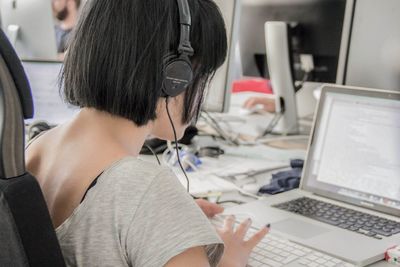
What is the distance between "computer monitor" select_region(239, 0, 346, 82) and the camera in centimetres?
160

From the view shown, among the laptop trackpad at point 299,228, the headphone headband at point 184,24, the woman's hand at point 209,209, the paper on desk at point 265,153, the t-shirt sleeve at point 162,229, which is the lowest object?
the paper on desk at point 265,153

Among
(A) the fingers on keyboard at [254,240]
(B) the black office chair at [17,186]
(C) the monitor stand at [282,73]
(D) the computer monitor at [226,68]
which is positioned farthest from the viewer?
(C) the monitor stand at [282,73]

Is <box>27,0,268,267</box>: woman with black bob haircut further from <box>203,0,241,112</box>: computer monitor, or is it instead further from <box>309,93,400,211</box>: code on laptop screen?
<box>203,0,241,112</box>: computer monitor

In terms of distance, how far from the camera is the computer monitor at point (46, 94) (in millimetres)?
1592

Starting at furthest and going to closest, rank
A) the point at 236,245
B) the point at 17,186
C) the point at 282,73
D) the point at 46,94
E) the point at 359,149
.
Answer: the point at 282,73 < the point at 46,94 < the point at 359,149 < the point at 236,245 < the point at 17,186

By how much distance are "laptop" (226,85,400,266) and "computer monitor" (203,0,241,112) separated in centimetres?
44

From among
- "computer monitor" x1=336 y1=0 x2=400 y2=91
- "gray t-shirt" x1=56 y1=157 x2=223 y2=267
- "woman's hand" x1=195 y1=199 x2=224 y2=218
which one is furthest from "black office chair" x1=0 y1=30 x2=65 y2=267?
"computer monitor" x1=336 y1=0 x2=400 y2=91

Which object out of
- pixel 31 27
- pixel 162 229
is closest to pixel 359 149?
pixel 162 229

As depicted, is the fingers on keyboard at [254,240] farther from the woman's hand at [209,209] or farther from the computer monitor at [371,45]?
the computer monitor at [371,45]

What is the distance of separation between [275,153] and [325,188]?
50 centimetres

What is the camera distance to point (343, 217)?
989 millimetres

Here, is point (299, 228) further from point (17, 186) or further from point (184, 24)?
point (17, 186)

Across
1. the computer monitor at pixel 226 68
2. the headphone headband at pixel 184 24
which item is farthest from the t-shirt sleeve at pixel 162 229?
the computer monitor at pixel 226 68

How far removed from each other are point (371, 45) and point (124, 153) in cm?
77
